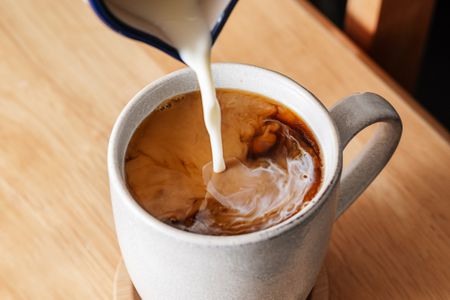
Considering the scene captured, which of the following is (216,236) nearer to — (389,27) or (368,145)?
(368,145)

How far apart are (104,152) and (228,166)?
0.23m

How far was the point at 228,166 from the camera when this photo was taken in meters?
0.65

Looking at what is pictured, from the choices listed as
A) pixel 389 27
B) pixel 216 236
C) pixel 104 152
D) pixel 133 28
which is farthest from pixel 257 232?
pixel 389 27

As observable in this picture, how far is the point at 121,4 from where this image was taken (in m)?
0.57

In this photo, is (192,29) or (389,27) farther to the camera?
(389,27)

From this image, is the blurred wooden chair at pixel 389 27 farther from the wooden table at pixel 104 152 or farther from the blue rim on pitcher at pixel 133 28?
the blue rim on pitcher at pixel 133 28

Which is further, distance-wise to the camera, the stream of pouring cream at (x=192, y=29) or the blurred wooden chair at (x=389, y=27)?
the blurred wooden chair at (x=389, y=27)

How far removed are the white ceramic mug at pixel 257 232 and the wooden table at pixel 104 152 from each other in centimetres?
11

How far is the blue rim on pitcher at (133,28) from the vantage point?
1.67 ft

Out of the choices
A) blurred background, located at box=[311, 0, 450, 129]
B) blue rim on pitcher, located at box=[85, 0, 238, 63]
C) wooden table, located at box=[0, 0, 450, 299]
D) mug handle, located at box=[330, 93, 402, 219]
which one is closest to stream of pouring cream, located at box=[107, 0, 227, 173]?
blue rim on pitcher, located at box=[85, 0, 238, 63]

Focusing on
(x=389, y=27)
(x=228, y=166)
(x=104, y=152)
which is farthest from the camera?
(x=389, y=27)

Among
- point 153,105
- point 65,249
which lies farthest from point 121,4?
point 65,249

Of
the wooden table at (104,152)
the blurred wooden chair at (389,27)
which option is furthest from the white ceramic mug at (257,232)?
the blurred wooden chair at (389,27)

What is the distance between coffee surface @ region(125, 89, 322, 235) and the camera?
60cm
